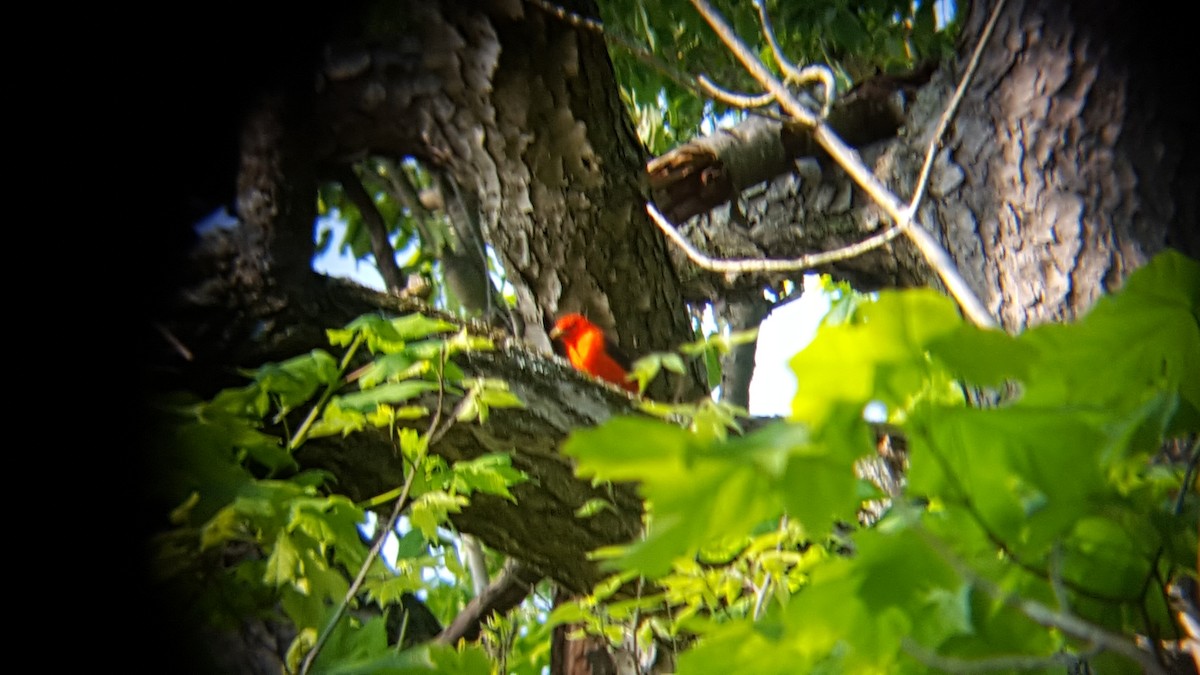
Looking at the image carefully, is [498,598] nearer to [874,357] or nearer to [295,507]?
[295,507]

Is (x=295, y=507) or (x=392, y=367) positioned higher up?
(x=392, y=367)

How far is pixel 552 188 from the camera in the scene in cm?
144

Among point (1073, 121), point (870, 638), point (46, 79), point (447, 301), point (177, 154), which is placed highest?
point (447, 301)

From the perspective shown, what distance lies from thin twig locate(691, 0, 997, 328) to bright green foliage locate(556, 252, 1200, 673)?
148 mm

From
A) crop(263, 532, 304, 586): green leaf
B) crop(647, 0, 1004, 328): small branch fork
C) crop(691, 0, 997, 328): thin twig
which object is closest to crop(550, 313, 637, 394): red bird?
crop(647, 0, 1004, 328): small branch fork

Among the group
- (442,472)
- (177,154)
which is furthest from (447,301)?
(442,472)

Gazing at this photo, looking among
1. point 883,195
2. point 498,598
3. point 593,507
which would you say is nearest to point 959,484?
point 883,195

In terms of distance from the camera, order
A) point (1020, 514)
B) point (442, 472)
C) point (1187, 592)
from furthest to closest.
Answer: point (442, 472)
point (1187, 592)
point (1020, 514)

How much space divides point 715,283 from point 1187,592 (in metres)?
1.44

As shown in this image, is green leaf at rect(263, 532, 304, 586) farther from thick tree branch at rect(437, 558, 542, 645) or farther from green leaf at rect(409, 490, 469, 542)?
thick tree branch at rect(437, 558, 542, 645)

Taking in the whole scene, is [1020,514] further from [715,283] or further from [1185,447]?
[715,283]

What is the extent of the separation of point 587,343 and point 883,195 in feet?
3.18

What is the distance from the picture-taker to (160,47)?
0.80 metres

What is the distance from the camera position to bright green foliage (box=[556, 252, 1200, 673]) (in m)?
0.32
